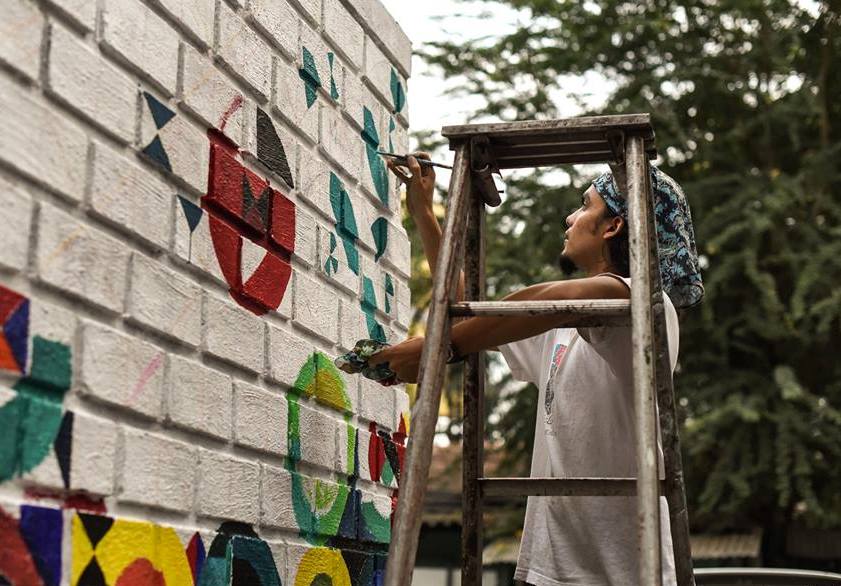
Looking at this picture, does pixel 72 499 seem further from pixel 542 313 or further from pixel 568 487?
pixel 568 487

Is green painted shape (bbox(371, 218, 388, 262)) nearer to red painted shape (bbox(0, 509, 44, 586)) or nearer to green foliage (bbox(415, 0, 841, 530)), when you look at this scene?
red painted shape (bbox(0, 509, 44, 586))

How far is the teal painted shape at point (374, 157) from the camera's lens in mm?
3244

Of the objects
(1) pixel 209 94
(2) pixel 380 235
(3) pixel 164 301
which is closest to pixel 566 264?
(2) pixel 380 235

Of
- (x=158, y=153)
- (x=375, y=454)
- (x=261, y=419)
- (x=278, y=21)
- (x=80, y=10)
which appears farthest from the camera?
(x=375, y=454)

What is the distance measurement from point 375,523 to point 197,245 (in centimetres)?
114

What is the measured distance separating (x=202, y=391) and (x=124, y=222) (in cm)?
39

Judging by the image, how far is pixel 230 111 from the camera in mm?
2441

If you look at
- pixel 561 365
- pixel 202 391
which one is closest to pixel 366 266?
pixel 561 365

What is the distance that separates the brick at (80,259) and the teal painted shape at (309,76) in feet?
3.11

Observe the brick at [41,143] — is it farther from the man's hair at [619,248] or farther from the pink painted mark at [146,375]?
the man's hair at [619,248]

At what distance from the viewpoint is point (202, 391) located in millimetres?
2240

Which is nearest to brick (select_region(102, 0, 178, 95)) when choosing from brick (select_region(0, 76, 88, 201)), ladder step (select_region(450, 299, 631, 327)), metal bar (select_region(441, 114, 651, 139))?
brick (select_region(0, 76, 88, 201))

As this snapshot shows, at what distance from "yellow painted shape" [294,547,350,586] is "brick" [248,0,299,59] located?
1139 mm

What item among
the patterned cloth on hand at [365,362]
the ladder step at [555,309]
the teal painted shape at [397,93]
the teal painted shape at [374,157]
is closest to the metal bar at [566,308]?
the ladder step at [555,309]
